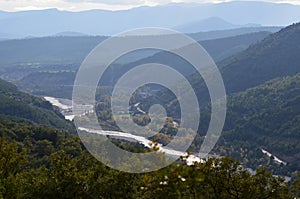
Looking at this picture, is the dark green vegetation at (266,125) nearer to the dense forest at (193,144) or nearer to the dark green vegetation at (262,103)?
the dark green vegetation at (262,103)

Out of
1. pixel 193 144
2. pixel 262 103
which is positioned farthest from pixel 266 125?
pixel 193 144

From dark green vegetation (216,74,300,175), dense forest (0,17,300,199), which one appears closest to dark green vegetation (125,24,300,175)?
dark green vegetation (216,74,300,175)

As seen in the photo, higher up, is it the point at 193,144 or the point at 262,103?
the point at 193,144

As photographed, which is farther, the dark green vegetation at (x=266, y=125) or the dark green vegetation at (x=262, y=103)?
the dark green vegetation at (x=262, y=103)

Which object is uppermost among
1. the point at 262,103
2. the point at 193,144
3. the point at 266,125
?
the point at 193,144

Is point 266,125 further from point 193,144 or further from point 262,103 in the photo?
point 193,144

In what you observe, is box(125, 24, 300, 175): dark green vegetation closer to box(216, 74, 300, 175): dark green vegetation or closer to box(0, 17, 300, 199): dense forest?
box(216, 74, 300, 175): dark green vegetation

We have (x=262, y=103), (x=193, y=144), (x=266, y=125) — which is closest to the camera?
(x=193, y=144)

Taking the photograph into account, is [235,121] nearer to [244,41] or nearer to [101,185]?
[101,185]

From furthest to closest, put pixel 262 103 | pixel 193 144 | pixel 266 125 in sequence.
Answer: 1. pixel 262 103
2. pixel 266 125
3. pixel 193 144

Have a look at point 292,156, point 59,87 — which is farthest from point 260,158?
point 59,87

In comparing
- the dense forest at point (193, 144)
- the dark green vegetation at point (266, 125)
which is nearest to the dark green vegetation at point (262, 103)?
the dark green vegetation at point (266, 125)
